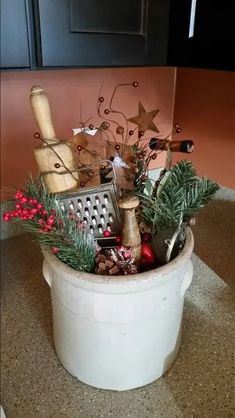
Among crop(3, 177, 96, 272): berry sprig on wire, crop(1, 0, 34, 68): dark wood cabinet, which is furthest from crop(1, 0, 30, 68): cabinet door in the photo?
crop(3, 177, 96, 272): berry sprig on wire

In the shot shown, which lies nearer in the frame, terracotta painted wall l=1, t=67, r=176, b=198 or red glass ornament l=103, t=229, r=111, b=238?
red glass ornament l=103, t=229, r=111, b=238

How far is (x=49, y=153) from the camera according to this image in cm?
57

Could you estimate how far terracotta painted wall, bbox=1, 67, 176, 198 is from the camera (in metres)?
0.90

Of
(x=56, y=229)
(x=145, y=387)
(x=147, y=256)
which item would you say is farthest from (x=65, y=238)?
(x=145, y=387)

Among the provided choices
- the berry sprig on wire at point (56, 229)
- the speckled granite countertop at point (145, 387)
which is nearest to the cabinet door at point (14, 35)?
the berry sprig on wire at point (56, 229)

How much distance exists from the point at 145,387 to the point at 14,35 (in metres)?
0.59

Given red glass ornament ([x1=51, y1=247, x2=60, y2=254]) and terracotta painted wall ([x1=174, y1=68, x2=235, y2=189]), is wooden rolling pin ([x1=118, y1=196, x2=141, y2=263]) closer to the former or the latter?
red glass ornament ([x1=51, y1=247, x2=60, y2=254])

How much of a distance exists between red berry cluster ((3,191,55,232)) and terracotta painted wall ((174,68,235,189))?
515 mm

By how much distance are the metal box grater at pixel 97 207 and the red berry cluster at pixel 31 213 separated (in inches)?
1.9

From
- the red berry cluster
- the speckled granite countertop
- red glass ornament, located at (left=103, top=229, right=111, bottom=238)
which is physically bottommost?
the speckled granite countertop

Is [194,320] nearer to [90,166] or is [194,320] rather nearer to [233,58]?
[90,166]

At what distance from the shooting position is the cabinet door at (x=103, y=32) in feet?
1.86

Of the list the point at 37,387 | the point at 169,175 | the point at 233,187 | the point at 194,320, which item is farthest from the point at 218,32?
the point at 37,387

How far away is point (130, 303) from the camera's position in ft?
1.60
